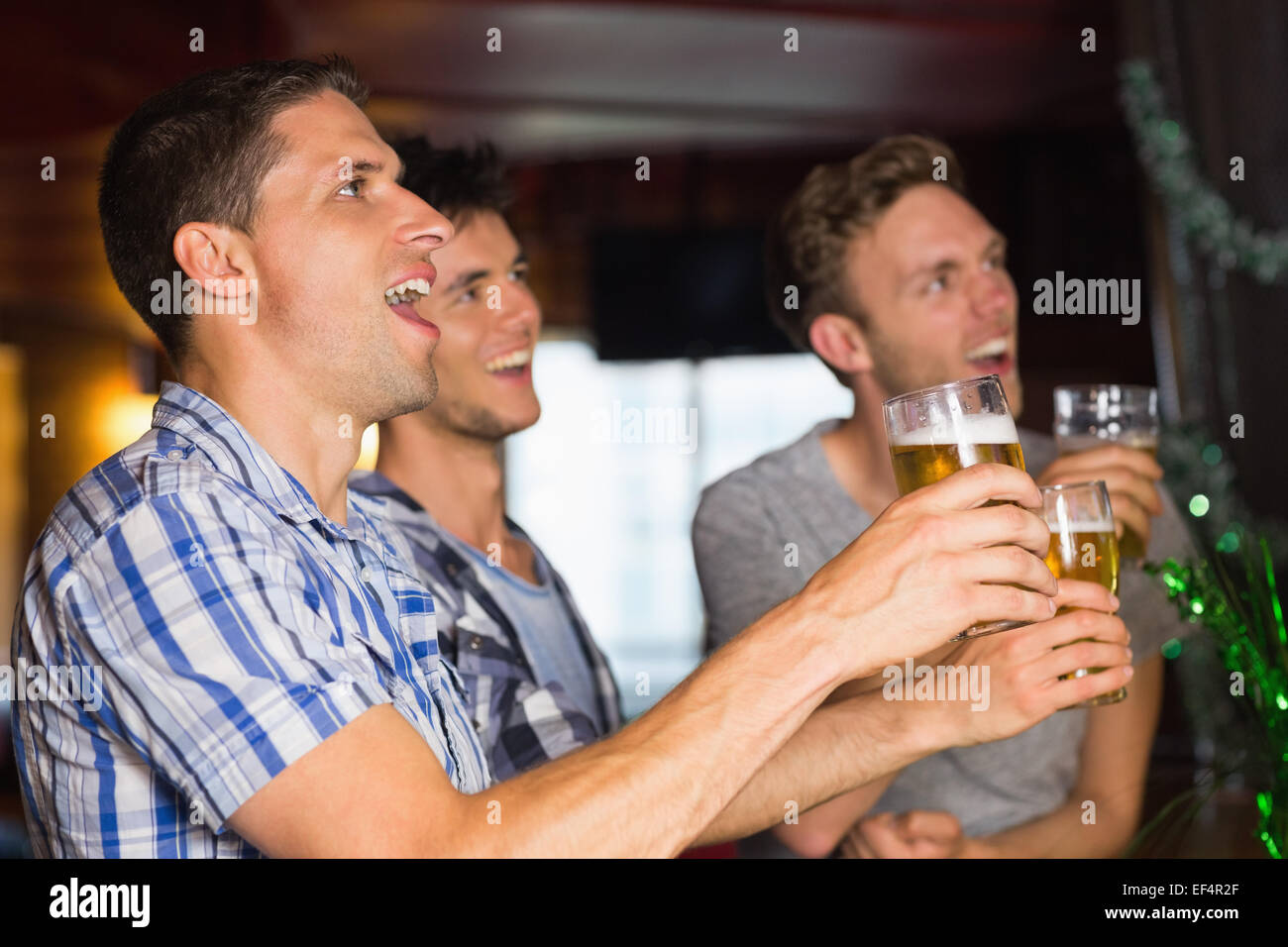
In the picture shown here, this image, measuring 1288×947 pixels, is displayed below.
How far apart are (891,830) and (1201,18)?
7.77 ft

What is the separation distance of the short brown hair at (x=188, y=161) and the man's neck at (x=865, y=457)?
A: 41.3 inches

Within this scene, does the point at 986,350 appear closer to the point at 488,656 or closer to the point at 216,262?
the point at 488,656

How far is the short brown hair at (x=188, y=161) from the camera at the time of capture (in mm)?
1130

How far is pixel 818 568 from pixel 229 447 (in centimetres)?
90

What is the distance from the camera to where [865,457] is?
191 centimetres

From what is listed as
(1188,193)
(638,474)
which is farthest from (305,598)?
(638,474)

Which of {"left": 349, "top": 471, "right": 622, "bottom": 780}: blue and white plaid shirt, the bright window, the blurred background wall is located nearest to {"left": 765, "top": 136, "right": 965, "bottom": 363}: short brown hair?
{"left": 349, "top": 471, "right": 622, "bottom": 780}: blue and white plaid shirt

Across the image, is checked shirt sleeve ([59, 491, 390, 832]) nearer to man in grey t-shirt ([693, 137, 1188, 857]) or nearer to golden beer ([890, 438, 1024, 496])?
golden beer ([890, 438, 1024, 496])

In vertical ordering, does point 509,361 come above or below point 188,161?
below

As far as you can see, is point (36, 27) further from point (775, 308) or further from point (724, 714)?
point (724, 714)

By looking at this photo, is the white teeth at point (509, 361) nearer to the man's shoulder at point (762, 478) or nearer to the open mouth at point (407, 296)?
the man's shoulder at point (762, 478)

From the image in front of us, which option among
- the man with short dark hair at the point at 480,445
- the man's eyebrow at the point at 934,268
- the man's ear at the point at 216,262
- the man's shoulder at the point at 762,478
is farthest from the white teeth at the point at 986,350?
the man's ear at the point at 216,262

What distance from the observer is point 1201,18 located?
2.85 meters
